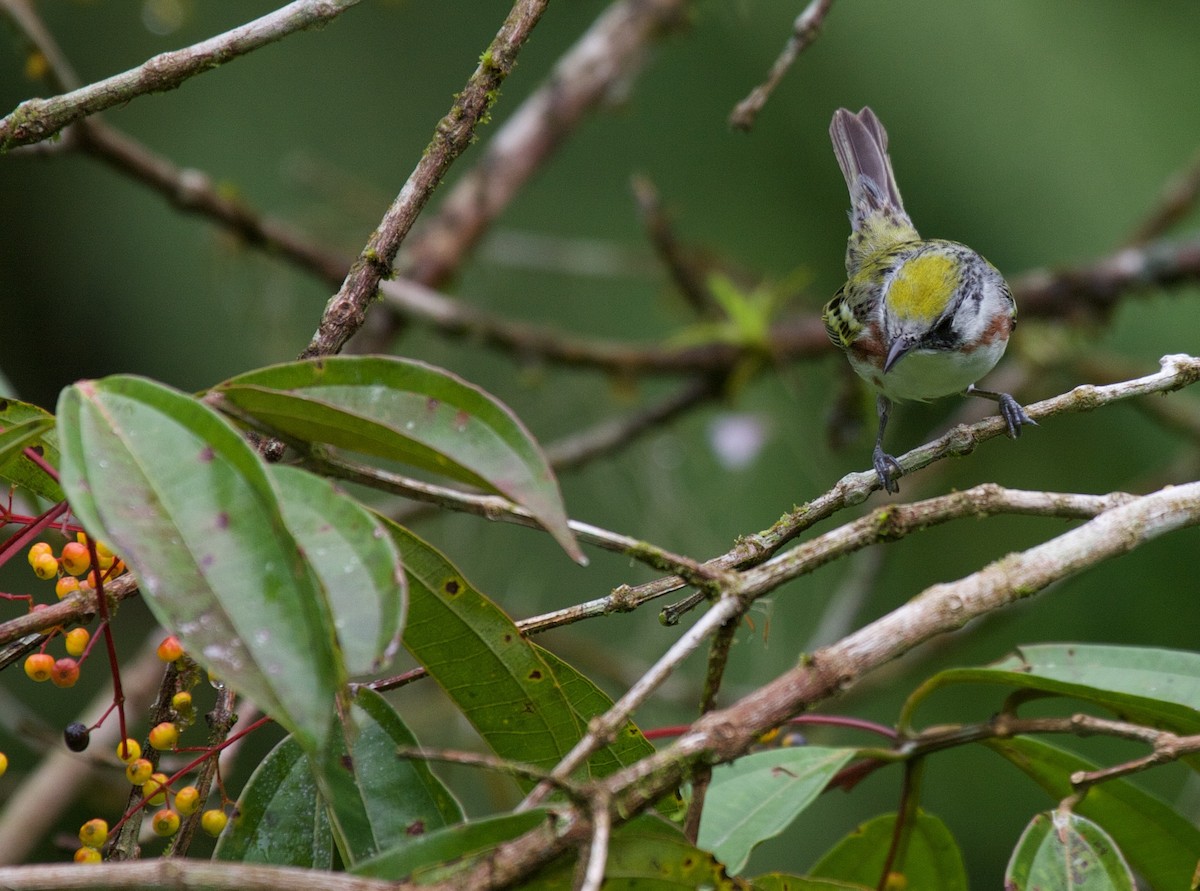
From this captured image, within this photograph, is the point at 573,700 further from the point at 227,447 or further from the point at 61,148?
the point at 61,148

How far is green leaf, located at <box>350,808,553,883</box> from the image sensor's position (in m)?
1.25

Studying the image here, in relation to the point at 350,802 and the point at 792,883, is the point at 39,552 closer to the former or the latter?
the point at 350,802

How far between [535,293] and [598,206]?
881 millimetres

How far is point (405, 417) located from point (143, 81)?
85 centimetres

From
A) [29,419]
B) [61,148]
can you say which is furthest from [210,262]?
[29,419]

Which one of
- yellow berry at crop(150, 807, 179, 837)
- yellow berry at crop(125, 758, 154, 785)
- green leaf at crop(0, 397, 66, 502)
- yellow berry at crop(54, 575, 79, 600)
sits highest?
green leaf at crop(0, 397, 66, 502)

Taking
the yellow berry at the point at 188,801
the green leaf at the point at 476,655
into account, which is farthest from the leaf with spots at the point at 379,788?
the yellow berry at the point at 188,801

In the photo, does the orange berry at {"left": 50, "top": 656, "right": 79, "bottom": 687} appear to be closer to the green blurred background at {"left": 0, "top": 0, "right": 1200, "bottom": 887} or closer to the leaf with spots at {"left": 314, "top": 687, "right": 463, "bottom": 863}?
the leaf with spots at {"left": 314, "top": 687, "right": 463, "bottom": 863}

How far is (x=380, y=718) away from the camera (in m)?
1.61

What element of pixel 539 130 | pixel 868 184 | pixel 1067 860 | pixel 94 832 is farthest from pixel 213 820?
pixel 539 130

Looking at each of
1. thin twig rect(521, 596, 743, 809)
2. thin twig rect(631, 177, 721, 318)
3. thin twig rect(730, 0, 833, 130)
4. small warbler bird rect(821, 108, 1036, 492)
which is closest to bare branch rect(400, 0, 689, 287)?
thin twig rect(631, 177, 721, 318)

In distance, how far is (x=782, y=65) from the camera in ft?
7.97

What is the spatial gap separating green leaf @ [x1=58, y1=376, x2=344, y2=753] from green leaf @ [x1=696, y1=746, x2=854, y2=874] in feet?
2.80

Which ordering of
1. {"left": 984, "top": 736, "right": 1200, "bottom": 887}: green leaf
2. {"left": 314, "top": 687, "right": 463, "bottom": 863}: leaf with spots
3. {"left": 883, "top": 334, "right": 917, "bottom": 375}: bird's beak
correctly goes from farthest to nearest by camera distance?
{"left": 883, "top": 334, "right": 917, "bottom": 375}: bird's beak → {"left": 984, "top": 736, "right": 1200, "bottom": 887}: green leaf → {"left": 314, "top": 687, "right": 463, "bottom": 863}: leaf with spots
